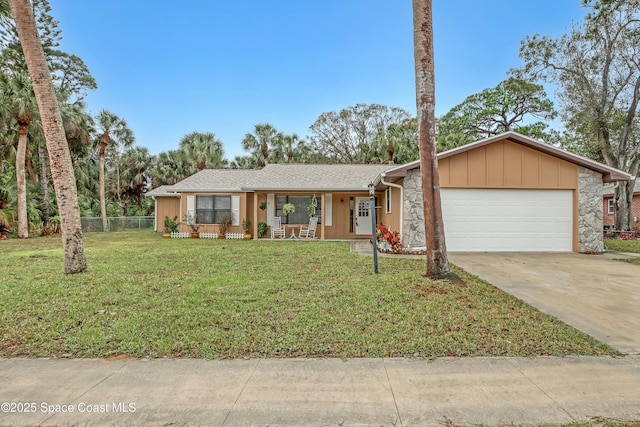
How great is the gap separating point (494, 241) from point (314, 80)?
13.8 metres

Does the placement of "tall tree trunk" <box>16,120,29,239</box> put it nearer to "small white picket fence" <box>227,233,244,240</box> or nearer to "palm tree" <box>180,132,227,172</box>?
"palm tree" <box>180,132,227,172</box>

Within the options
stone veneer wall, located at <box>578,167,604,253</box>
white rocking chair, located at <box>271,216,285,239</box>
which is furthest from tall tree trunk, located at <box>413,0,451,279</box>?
white rocking chair, located at <box>271,216,285,239</box>

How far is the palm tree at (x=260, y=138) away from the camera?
2623cm

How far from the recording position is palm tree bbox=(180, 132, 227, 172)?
72.1 ft

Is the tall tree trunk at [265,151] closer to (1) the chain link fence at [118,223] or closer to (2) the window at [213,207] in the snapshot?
(1) the chain link fence at [118,223]

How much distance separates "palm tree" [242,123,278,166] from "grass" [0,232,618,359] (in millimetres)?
20547

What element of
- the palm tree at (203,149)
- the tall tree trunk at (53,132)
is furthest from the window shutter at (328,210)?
the palm tree at (203,149)

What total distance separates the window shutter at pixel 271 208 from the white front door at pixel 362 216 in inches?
152

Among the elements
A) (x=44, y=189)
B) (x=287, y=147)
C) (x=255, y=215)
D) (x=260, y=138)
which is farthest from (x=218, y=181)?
(x=287, y=147)

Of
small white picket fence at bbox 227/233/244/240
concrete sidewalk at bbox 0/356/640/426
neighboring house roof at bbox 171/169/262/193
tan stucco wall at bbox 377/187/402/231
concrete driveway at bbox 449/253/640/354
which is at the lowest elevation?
concrete sidewalk at bbox 0/356/640/426

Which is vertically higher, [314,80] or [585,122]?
[314,80]

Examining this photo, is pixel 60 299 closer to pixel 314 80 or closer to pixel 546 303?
pixel 546 303

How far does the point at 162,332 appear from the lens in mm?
3674

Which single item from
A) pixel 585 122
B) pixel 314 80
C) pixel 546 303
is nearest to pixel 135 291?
pixel 546 303
